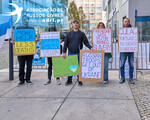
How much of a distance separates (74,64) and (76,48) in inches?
18.6

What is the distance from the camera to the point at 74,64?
6.05 meters

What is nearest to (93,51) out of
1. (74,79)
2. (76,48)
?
(76,48)

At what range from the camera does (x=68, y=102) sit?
4.52 meters

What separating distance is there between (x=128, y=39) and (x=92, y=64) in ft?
4.27

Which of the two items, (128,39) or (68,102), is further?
(128,39)

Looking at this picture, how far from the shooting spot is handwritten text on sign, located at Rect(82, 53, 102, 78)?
5.92 m

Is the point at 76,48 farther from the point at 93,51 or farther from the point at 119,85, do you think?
the point at 119,85

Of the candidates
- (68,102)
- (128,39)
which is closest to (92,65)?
(128,39)

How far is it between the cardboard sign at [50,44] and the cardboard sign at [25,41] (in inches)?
11.9

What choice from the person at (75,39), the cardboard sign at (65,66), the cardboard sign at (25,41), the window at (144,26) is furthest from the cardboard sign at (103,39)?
the window at (144,26)

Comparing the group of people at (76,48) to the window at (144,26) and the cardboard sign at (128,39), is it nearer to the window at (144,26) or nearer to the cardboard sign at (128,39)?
the cardboard sign at (128,39)

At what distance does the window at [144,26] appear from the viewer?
2086cm

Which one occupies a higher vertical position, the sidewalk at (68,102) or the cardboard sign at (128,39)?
the cardboard sign at (128,39)

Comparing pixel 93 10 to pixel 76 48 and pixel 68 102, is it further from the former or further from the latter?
pixel 68 102
